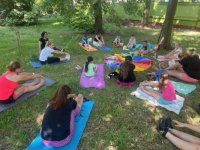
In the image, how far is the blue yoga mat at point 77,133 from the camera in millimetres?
3900

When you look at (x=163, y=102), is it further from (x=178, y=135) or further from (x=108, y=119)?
(x=108, y=119)

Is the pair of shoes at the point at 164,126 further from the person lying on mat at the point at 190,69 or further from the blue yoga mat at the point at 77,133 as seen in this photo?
the person lying on mat at the point at 190,69

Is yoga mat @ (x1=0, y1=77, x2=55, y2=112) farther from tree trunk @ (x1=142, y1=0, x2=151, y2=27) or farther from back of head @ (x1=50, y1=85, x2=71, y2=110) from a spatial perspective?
tree trunk @ (x1=142, y1=0, x2=151, y2=27)

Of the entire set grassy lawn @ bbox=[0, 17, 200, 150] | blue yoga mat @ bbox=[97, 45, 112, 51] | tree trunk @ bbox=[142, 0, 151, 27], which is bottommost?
grassy lawn @ bbox=[0, 17, 200, 150]

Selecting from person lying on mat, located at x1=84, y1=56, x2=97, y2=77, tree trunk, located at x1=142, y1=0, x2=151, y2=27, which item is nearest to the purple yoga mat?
person lying on mat, located at x1=84, y1=56, x2=97, y2=77

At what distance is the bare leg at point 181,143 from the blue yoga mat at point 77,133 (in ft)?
5.67

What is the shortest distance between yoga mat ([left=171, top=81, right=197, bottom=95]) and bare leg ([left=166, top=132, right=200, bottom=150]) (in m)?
2.30

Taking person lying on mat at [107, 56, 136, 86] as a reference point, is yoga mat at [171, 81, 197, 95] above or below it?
below

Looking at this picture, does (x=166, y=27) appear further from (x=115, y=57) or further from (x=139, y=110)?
(x=139, y=110)

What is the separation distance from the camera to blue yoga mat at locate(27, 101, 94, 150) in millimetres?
3900

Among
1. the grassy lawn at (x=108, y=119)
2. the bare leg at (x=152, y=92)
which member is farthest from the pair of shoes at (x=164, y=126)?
the bare leg at (x=152, y=92)

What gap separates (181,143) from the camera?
391cm

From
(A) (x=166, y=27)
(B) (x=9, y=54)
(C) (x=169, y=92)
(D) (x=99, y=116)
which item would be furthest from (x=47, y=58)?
(A) (x=166, y=27)

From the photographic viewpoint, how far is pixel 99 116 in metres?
4.93
